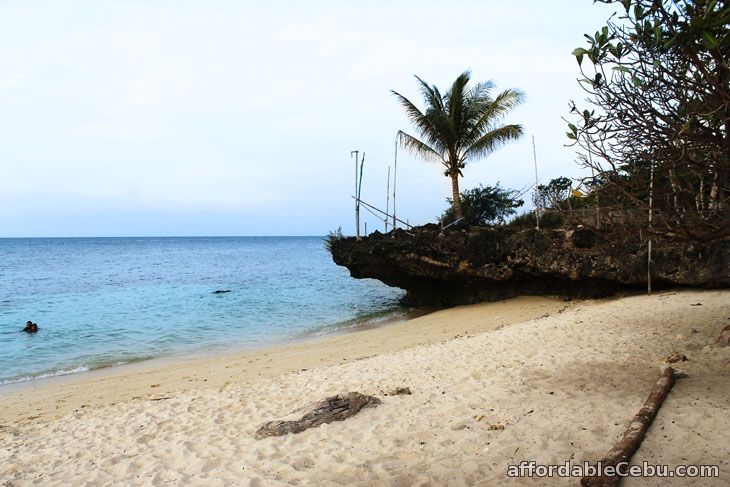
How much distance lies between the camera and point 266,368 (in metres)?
10.4

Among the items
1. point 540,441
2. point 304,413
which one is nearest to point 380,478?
point 540,441

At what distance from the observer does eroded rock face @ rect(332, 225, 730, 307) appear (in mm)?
13500

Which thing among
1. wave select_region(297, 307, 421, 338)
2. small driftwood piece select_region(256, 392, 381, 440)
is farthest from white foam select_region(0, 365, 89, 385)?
small driftwood piece select_region(256, 392, 381, 440)

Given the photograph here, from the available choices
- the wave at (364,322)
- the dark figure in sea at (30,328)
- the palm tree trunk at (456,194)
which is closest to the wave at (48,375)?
the dark figure in sea at (30,328)

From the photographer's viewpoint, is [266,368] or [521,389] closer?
[521,389]

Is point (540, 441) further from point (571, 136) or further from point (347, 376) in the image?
point (347, 376)

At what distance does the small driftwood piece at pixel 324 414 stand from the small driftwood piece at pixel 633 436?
2773mm

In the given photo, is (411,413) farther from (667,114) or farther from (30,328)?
(30,328)

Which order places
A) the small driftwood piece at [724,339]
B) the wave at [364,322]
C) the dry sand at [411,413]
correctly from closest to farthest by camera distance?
the dry sand at [411,413], the small driftwood piece at [724,339], the wave at [364,322]

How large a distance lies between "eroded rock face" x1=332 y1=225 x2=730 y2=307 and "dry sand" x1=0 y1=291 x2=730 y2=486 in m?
2.97

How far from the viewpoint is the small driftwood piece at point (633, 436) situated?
362 centimetres

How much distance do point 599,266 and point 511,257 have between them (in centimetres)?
267

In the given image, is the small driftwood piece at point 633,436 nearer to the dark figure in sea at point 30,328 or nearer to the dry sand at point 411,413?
the dry sand at point 411,413

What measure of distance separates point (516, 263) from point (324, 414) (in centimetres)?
1182
